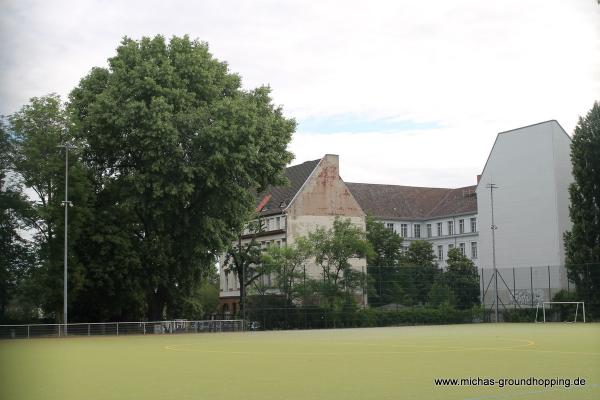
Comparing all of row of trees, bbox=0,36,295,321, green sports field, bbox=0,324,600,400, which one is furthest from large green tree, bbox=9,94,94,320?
green sports field, bbox=0,324,600,400

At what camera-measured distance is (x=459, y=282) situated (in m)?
58.4

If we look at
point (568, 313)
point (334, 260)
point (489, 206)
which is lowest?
point (568, 313)

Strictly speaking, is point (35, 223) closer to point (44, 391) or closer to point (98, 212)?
point (98, 212)

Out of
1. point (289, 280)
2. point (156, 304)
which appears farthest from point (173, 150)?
point (289, 280)

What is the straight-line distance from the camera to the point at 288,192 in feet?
276

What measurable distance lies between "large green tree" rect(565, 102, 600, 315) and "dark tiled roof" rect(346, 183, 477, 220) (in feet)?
153

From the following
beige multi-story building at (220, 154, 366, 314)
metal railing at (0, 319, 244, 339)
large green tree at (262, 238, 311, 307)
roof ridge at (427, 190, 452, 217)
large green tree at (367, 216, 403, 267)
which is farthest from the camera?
roof ridge at (427, 190, 452, 217)

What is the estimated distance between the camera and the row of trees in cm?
4206

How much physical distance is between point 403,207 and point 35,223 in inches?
3028

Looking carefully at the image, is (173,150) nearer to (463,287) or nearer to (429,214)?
(463,287)

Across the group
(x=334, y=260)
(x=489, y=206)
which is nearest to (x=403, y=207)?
(x=489, y=206)

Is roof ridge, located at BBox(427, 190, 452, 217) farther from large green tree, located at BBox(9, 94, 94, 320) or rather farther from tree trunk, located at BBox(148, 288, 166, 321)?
large green tree, located at BBox(9, 94, 94, 320)

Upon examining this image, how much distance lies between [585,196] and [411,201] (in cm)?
5645

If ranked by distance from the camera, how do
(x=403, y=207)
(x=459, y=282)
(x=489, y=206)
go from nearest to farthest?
(x=459, y=282) → (x=489, y=206) → (x=403, y=207)
